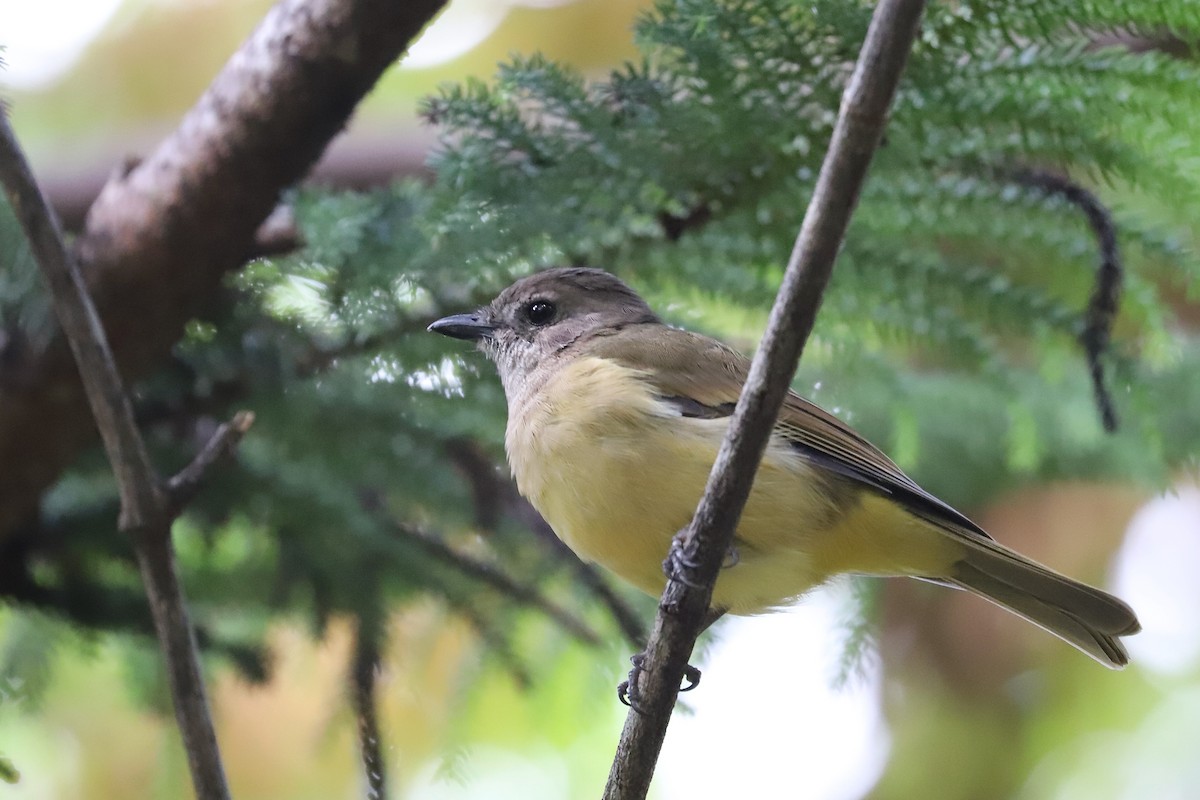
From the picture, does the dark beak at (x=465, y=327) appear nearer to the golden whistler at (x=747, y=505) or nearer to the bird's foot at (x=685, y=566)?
the golden whistler at (x=747, y=505)

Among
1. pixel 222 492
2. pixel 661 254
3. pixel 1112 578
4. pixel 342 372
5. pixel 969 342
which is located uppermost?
pixel 1112 578

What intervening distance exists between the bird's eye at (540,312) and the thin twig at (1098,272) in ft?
3.58

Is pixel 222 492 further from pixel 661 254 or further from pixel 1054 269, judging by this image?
pixel 1054 269

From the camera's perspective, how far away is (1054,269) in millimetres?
2521

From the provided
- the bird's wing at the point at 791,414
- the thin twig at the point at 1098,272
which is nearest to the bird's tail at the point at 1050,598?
the bird's wing at the point at 791,414

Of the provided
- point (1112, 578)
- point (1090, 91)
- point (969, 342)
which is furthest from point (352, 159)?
point (1112, 578)

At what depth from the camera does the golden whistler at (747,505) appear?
2.08 metres

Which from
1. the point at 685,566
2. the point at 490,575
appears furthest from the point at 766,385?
the point at 490,575

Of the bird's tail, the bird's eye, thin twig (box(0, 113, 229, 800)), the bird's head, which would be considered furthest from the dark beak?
the bird's tail

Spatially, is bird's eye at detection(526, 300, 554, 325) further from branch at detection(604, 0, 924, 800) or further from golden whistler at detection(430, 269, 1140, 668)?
branch at detection(604, 0, 924, 800)

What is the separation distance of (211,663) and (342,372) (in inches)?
34.9

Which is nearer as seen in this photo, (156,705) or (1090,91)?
(1090,91)

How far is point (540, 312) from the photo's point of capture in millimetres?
2762

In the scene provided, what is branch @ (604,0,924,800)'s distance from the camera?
45.0 inches
